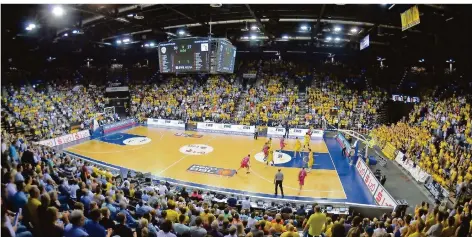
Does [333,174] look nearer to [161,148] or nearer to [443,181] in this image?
[443,181]

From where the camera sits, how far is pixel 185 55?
43.0 feet

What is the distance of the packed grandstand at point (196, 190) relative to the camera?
4973 millimetres

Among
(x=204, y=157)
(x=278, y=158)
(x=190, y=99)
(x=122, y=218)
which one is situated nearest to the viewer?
(x=122, y=218)

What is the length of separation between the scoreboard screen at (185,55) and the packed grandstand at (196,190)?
5.25 metres

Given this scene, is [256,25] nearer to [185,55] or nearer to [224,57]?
[224,57]

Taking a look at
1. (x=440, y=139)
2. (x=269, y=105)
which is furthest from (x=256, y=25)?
(x=440, y=139)

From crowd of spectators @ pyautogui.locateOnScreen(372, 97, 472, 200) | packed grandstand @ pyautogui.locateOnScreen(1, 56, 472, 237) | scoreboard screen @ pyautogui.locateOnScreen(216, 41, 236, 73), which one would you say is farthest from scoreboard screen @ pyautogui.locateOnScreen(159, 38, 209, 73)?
crowd of spectators @ pyautogui.locateOnScreen(372, 97, 472, 200)

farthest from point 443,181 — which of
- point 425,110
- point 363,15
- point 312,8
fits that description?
point 425,110

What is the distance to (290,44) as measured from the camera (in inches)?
1038

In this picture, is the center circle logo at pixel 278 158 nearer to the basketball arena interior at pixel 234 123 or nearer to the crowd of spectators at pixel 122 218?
the basketball arena interior at pixel 234 123

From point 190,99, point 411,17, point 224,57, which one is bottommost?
point 190,99

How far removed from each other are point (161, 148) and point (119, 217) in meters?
14.8

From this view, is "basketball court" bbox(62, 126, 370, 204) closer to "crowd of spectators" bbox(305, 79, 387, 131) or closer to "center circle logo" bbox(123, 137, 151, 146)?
"center circle logo" bbox(123, 137, 151, 146)

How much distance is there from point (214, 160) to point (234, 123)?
30.7 ft
